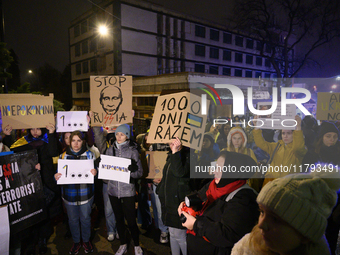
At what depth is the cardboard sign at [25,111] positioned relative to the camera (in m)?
3.71

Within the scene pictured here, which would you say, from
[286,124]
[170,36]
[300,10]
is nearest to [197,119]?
[286,124]

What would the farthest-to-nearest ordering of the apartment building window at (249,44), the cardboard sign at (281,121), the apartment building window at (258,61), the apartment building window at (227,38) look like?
the apartment building window at (258,61)
the apartment building window at (249,44)
the apartment building window at (227,38)
the cardboard sign at (281,121)

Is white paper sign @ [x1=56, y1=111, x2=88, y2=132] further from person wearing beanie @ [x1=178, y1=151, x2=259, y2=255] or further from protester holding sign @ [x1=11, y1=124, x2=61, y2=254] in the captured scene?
person wearing beanie @ [x1=178, y1=151, x2=259, y2=255]

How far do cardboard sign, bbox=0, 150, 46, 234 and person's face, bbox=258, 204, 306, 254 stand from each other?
3166 mm

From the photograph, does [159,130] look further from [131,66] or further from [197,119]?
[131,66]

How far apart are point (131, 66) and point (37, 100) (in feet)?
86.6

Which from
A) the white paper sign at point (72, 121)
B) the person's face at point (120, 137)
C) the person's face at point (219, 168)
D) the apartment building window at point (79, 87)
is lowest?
the person's face at point (219, 168)

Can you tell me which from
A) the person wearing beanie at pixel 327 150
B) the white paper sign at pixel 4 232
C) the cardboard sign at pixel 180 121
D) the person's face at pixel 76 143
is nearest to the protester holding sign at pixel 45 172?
the person's face at pixel 76 143

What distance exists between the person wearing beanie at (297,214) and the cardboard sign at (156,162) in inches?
103

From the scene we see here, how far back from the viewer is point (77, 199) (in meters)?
3.46

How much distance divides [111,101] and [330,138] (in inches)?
155

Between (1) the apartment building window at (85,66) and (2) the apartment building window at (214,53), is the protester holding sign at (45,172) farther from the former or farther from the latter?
(2) the apartment building window at (214,53)

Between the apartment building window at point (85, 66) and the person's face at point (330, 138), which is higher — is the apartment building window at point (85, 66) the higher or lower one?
the higher one

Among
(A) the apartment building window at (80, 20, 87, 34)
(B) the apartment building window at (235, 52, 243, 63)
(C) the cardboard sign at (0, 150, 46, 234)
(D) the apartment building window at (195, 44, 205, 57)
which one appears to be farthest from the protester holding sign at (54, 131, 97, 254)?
(B) the apartment building window at (235, 52, 243, 63)
